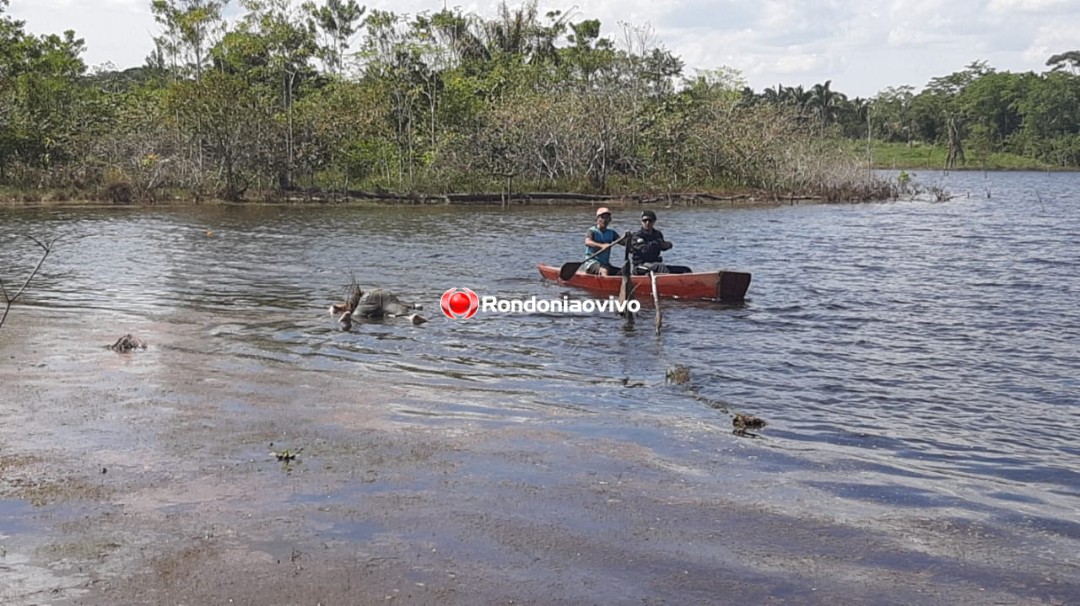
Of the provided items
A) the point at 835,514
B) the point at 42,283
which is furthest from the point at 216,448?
the point at 42,283

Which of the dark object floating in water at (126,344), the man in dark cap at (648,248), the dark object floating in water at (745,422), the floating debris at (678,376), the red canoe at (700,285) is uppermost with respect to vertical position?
the man in dark cap at (648,248)

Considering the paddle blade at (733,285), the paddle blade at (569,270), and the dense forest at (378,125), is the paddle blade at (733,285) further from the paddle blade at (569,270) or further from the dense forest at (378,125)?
the dense forest at (378,125)

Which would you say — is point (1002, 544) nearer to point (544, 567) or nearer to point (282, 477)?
point (544, 567)

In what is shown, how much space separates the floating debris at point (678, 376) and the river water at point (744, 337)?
14 cm

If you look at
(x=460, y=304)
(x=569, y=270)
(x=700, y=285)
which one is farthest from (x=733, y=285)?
(x=460, y=304)

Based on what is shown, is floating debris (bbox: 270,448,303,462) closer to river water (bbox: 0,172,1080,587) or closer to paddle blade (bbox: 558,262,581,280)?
river water (bbox: 0,172,1080,587)

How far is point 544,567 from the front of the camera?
5.86m

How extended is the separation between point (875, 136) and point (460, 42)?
65.7 metres

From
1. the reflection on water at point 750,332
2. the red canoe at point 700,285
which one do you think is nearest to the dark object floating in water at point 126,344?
the reflection on water at point 750,332

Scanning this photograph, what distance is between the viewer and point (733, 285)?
17.7m

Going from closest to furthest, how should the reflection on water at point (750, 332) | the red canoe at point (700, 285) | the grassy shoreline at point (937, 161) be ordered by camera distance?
the reflection on water at point (750, 332), the red canoe at point (700, 285), the grassy shoreline at point (937, 161)

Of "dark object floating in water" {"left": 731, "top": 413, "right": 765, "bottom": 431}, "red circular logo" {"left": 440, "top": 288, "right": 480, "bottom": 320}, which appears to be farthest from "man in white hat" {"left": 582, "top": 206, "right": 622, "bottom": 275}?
"dark object floating in water" {"left": 731, "top": 413, "right": 765, "bottom": 431}

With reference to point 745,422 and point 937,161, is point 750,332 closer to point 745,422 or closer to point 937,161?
point 745,422

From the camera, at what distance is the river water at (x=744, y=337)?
8.76 metres
